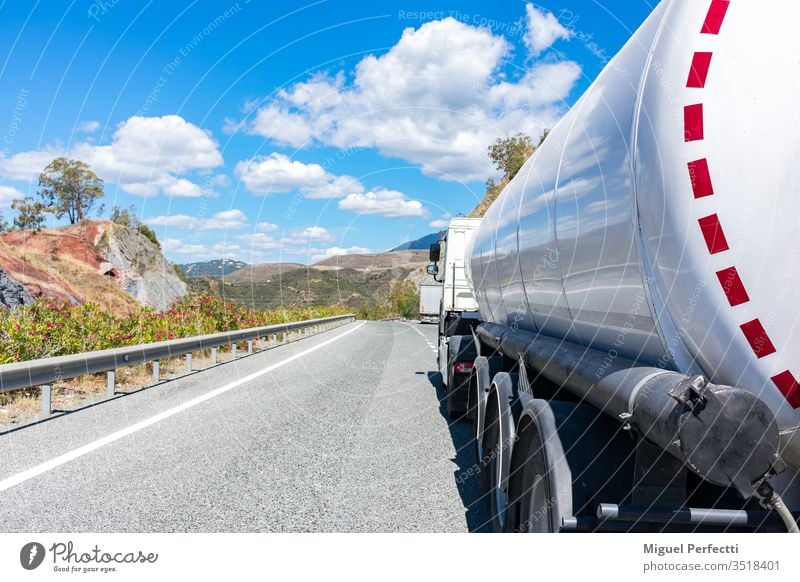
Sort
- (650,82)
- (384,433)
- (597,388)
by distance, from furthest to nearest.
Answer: (384,433)
(597,388)
(650,82)

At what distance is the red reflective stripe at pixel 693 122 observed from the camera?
8.29 ft

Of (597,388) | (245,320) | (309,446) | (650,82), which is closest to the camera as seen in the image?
(650,82)

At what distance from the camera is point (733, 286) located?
8.10ft

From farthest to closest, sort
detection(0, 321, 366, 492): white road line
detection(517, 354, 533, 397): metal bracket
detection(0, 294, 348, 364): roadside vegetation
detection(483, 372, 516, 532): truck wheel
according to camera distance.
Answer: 1. detection(0, 294, 348, 364): roadside vegetation
2. detection(0, 321, 366, 492): white road line
3. detection(517, 354, 533, 397): metal bracket
4. detection(483, 372, 516, 532): truck wheel

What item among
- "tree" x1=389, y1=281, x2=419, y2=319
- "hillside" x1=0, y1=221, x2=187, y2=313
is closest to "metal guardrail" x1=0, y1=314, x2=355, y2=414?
"hillside" x1=0, y1=221, x2=187, y2=313

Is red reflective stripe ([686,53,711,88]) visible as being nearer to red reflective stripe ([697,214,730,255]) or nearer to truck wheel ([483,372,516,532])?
red reflective stripe ([697,214,730,255])

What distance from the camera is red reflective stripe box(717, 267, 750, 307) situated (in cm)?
245

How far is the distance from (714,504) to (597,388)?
64 cm

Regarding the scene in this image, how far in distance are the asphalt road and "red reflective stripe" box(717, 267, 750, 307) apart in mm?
2705

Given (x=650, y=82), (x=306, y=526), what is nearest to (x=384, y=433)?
(x=306, y=526)

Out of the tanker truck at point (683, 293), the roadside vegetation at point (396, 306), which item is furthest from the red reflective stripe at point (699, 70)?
the roadside vegetation at point (396, 306)

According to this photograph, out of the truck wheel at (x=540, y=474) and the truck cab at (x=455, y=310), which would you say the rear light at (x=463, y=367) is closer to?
the truck cab at (x=455, y=310)

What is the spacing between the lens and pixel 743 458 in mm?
2225
